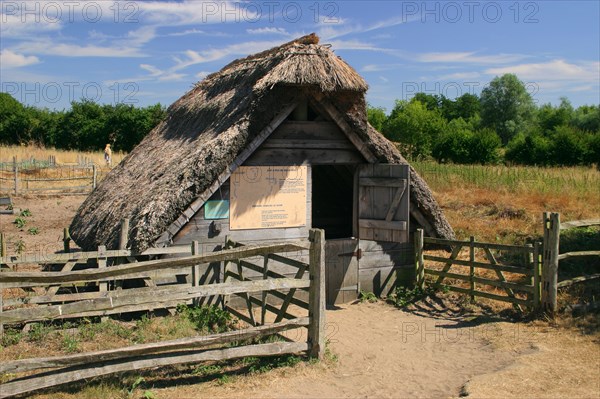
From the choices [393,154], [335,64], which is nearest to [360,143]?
[393,154]

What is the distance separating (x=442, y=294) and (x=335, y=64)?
4607 millimetres

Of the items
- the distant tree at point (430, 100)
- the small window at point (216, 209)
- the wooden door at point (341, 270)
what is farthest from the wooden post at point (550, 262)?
the distant tree at point (430, 100)

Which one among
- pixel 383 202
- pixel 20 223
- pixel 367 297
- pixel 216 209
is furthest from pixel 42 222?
pixel 383 202

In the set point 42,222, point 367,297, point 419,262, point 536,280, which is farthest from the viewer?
point 42,222

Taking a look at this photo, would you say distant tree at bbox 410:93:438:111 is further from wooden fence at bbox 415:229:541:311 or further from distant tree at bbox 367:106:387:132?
wooden fence at bbox 415:229:541:311

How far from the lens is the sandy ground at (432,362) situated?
603 centimetres

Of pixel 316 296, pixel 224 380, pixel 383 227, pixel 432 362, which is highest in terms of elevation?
pixel 383 227

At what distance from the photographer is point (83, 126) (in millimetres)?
47688

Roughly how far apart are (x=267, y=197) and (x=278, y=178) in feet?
1.23

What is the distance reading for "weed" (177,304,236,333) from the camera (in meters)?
7.89

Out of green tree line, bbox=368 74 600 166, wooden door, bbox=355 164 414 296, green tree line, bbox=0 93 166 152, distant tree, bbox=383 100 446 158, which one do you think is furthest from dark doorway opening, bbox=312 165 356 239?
green tree line, bbox=0 93 166 152

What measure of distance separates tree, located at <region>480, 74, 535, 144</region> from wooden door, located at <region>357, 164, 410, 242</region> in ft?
150

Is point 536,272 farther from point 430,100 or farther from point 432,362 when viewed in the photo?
point 430,100

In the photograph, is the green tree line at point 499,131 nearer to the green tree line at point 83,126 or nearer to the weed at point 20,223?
the green tree line at point 83,126
